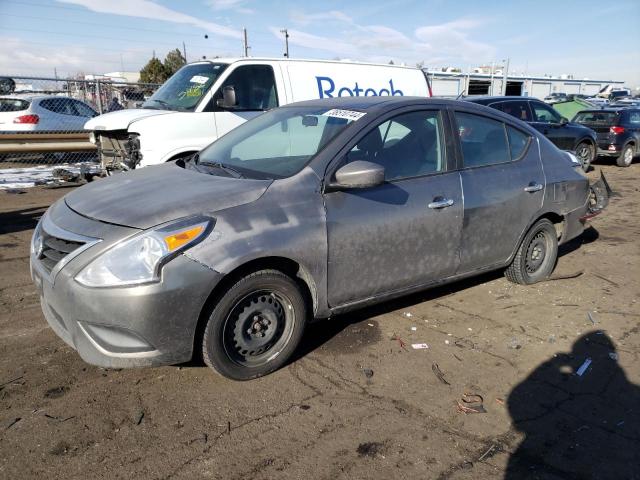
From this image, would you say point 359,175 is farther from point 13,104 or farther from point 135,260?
point 13,104

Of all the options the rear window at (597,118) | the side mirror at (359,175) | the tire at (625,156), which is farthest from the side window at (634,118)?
the side mirror at (359,175)

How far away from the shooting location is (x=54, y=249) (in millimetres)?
3127

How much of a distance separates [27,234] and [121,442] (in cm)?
475

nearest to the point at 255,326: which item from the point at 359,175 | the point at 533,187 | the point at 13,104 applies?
the point at 359,175

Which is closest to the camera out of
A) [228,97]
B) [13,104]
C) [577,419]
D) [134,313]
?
[134,313]

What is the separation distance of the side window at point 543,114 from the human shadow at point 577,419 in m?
9.86

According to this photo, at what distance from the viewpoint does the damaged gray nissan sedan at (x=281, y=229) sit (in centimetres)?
289

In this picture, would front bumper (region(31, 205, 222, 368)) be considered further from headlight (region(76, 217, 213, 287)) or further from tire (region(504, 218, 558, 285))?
tire (region(504, 218, 558, 285))

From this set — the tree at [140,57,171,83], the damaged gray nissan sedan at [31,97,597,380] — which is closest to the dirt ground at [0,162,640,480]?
the damaged gray nissan sedan at [31,97,597,380]

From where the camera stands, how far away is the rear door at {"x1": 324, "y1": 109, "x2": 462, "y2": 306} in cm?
352

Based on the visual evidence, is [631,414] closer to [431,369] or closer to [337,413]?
[431,369]

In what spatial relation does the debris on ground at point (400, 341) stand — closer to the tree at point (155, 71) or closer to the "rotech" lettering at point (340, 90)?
the "rotech" lettering at point (340, 90)

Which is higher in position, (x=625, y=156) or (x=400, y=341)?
(x=625, y=156)

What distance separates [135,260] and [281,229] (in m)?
0.87
